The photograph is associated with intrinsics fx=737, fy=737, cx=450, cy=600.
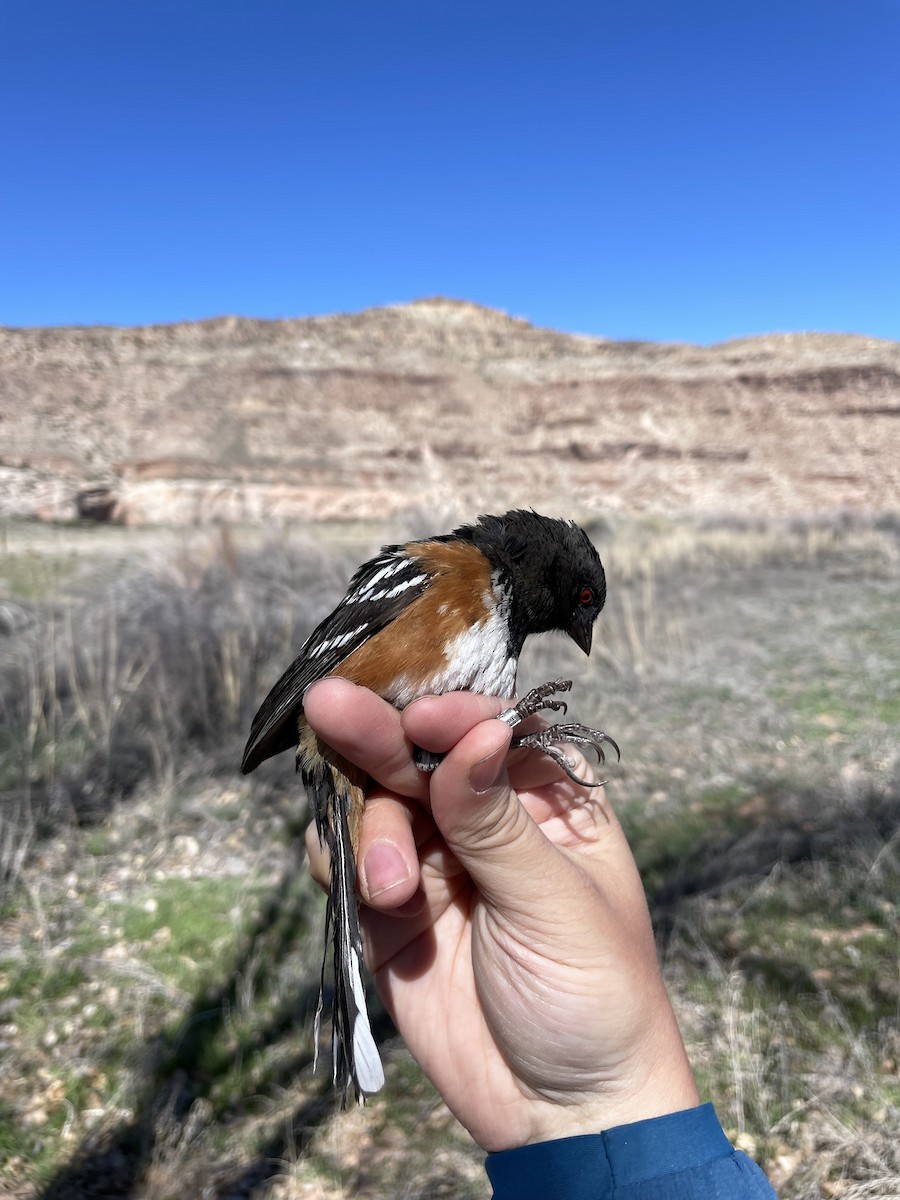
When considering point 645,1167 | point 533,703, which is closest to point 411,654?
point 533,703

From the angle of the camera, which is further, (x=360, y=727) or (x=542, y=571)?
(x=542, y=571)

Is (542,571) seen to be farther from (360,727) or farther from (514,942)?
(514,942)

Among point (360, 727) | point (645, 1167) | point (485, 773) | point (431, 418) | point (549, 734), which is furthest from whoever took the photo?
point (431, 418)

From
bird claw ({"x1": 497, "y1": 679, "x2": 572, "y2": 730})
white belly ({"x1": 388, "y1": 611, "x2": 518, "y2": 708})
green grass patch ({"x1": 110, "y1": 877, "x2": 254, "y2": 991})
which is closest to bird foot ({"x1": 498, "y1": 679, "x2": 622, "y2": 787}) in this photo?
bird claw ({"x1": 497, "y1": 679, "x2": 572, "y2": 730})

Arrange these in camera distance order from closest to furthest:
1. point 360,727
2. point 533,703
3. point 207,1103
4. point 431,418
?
point 360,727, point 533,703, point 207,1103, point 431,418

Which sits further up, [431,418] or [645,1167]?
→ [431,418]

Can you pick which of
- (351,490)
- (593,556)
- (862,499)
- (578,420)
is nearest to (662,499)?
(578,420)

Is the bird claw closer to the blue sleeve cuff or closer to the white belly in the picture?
the white belly

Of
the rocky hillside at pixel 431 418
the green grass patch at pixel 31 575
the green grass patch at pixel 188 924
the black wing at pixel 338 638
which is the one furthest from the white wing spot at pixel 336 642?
the rocky hillside at pixel 431 418
